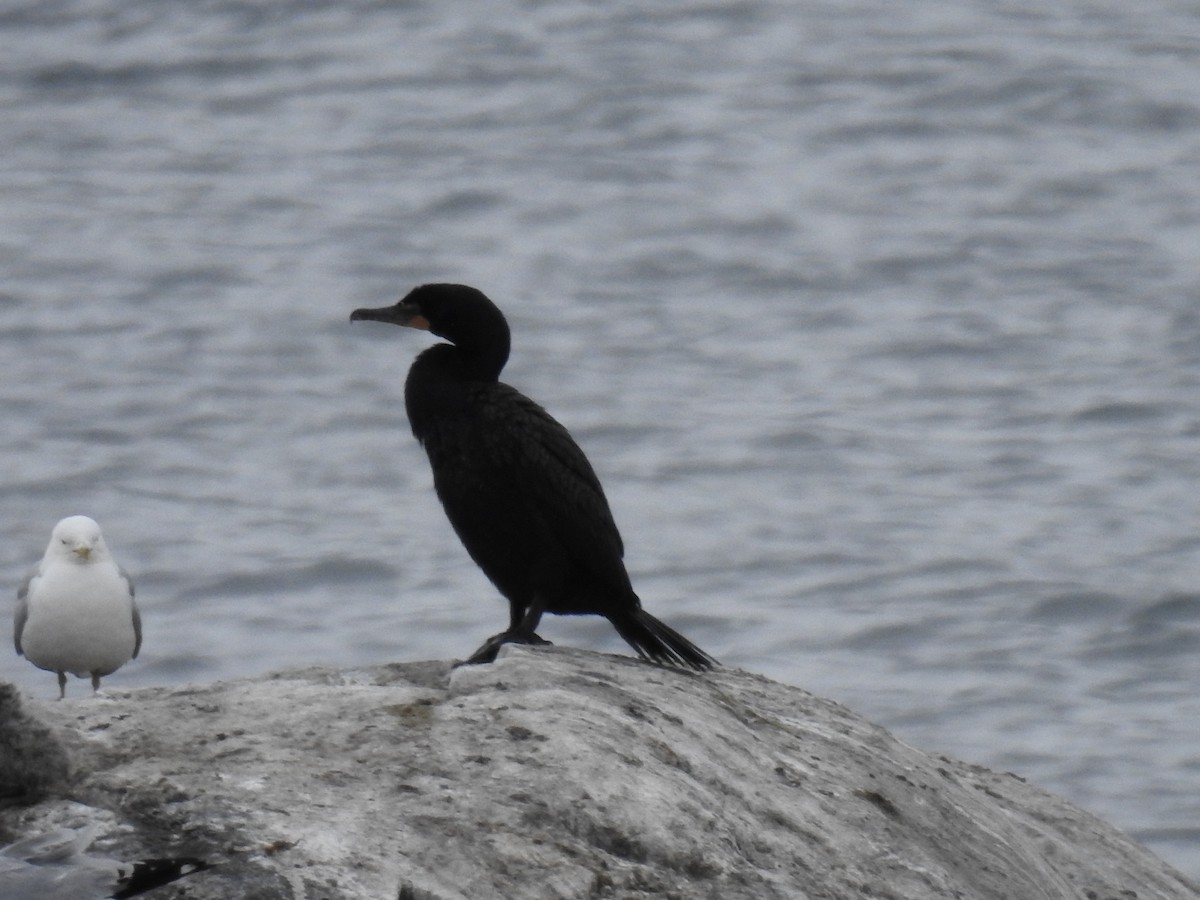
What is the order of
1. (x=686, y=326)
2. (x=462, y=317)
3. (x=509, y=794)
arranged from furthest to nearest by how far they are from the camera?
(x=686, y=326) → (x=462, y=317) → (x=509, y=794)

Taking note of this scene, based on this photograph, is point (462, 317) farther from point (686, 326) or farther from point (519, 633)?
point (686, 326)

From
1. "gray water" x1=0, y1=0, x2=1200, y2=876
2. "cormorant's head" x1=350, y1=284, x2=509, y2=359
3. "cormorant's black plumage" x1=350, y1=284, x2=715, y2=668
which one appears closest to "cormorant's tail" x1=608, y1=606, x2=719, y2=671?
"cormorant's black plumage" x1=350, y1=284, x2=715, y2=668

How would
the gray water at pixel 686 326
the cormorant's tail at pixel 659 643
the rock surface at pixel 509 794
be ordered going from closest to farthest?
the rock surface at pixel 509 794 → the cormorant's tail at pixel 659 643 → the gray water at pixel 686 326

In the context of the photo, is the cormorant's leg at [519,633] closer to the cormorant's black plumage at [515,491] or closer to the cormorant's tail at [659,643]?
the cormorant's black plumage at [515,491]

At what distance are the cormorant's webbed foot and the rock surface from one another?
0.20 meters

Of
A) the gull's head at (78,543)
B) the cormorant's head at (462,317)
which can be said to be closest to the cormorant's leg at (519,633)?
the cormorant's head at (462,317)

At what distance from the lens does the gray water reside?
1308cm

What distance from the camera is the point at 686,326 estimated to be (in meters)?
17.4

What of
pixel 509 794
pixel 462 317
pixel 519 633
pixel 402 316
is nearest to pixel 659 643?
pixel 519 633

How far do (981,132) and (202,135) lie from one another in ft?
24.9

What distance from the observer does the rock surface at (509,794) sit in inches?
153

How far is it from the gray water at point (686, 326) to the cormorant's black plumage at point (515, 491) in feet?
17.0

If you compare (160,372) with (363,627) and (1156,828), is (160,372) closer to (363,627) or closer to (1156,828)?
(363,627)

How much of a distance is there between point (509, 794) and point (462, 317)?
2182mm
